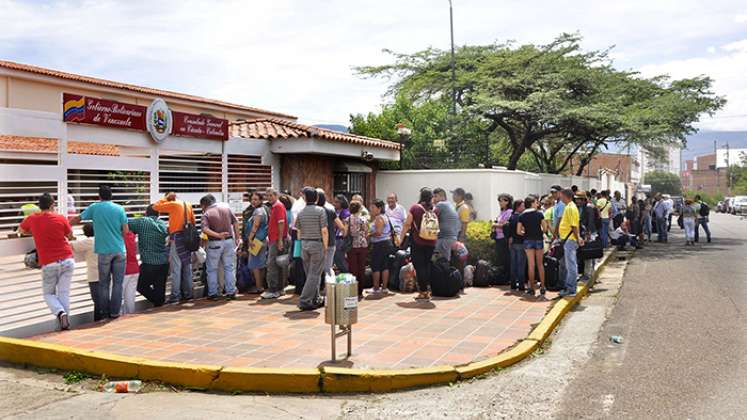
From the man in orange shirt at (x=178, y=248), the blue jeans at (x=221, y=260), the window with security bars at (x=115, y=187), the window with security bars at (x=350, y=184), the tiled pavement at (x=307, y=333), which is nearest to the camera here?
the tiled pavement at (x=307, y=333)

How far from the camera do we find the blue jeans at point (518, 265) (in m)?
10.3

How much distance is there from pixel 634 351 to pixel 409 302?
11.9 ft

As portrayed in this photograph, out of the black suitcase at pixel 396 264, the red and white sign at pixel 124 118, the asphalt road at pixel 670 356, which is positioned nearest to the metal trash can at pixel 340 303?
the asphalt road at pixel 670 356

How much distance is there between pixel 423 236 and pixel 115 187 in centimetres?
481

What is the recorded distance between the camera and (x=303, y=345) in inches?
270

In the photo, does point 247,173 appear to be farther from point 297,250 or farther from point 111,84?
point 111,84

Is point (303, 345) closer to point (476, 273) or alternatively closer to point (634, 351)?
point (634, 351)

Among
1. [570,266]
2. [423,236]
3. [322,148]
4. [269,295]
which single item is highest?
[322,148]

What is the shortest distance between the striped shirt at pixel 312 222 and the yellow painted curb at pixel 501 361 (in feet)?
10.6

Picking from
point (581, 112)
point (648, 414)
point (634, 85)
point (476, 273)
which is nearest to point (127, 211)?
point (476, 273)

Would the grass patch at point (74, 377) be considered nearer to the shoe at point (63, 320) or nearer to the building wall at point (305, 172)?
the shoe at point (63, 320)

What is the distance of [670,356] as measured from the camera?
6.45m

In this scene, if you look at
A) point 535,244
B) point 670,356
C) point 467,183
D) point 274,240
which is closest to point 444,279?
point 535,244

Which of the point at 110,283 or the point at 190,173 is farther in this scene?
the point at 190,173
